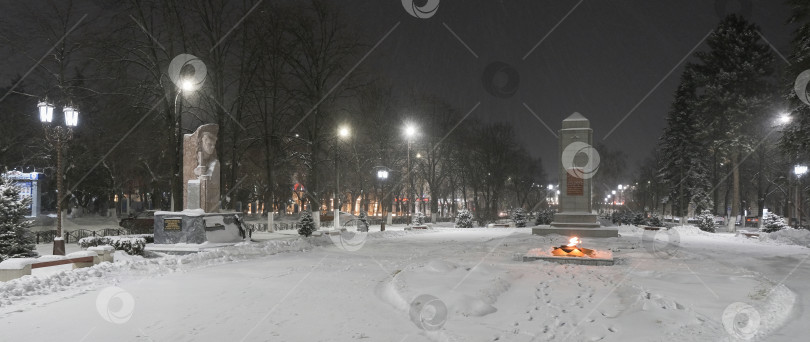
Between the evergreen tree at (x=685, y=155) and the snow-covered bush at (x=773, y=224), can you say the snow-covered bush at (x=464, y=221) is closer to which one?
the snow-covered bush at (x=773, y=224)

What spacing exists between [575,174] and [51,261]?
24.2 m

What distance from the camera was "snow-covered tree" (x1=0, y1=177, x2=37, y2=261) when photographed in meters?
14.1

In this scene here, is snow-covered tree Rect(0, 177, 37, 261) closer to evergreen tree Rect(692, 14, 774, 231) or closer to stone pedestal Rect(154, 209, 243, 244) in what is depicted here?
stone pedestal Rect(154, 209, 243, 244)

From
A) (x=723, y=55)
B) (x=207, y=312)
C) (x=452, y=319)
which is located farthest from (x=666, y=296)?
(x=723, y=55)

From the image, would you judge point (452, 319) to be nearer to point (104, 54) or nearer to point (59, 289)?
point (59, 289)

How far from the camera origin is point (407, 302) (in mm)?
9375

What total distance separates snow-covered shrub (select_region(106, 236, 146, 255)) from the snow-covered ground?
2.39 metres

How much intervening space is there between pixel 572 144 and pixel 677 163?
3259cm

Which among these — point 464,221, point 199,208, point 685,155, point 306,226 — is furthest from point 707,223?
point 199,208

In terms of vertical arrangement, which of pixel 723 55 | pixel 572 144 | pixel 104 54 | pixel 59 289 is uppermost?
pixel 723 55

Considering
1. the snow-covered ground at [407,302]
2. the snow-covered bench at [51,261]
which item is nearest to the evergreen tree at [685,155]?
→ the snow-covered ground at [407,302]

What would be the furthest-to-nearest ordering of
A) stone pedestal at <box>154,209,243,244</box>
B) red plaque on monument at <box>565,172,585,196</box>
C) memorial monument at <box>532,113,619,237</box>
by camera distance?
red plaque on monument at <box>565,172,585,196</box>, memorial monument at <box>532,113,619,237</box>, stone pedestal at <box>154,209,243,244</box>

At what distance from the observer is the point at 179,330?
775 centimetres

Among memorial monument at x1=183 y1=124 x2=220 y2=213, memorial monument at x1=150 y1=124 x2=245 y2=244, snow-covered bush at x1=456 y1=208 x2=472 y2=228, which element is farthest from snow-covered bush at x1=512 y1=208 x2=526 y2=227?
→ memorial monument at x1=183 y1=124 x2=220 y2=213
